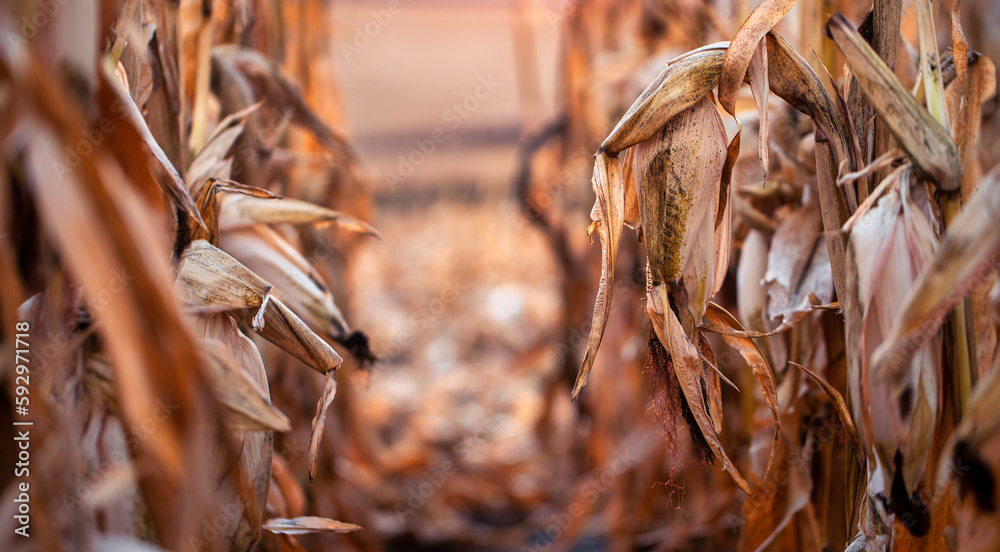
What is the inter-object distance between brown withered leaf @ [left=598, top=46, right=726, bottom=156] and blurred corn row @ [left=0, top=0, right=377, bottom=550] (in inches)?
8.3

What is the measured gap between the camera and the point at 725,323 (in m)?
0.39

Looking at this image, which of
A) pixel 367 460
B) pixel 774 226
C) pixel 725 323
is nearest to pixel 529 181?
pixel 367 460

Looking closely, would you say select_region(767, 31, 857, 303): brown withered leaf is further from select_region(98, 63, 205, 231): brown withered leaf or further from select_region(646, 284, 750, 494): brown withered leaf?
select_region(98, 63, 205, 231): brown withered leaf

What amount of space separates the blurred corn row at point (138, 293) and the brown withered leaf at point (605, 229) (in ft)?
0.50

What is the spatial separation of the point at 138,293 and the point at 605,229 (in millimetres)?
228

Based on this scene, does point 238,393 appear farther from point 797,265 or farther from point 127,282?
point 797,265

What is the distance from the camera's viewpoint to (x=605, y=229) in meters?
0.35

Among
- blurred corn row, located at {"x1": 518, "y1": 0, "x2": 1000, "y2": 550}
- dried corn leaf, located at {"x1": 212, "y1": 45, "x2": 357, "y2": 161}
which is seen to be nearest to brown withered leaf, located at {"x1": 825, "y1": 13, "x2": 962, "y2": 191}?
blurred corn row, located at {"x1": 518, "y1": 0, "x2": 1000, "y2": 550}

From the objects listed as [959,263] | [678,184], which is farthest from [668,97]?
[959,263]

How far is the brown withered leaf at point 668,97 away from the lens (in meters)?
0.33

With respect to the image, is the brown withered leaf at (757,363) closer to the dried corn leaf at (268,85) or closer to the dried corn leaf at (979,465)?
the dried corn leaf at (979,465)

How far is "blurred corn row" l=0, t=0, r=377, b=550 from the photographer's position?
227 millimetres

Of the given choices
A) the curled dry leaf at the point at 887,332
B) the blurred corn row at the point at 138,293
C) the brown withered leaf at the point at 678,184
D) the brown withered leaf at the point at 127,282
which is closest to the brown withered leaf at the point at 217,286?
the blurred corn row at the point at 138,293

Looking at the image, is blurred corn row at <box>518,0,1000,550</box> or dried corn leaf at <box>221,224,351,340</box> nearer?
blurred corn row at <box>518,0,1000,550</box>
